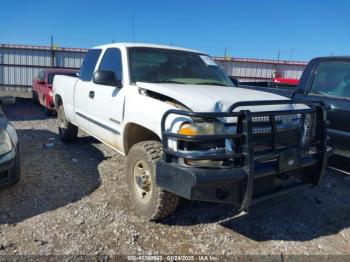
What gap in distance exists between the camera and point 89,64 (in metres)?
5.79

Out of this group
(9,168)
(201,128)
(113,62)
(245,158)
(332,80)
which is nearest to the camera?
(245,158)

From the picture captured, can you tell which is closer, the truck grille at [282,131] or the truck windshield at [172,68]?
the truck grille at [282,131]

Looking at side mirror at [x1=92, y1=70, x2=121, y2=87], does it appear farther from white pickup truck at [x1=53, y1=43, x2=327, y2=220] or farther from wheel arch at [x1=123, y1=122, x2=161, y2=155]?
wheel arch at [x1=123, y1=122, x2=161, y2=155]

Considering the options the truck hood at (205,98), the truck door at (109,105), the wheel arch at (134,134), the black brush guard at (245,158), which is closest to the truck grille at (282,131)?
the black brush guard at (245,158)

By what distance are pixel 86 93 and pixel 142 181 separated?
2.24m

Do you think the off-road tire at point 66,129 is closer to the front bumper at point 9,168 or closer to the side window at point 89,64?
the side window at point 89,64

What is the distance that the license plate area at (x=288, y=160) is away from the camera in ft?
10.6

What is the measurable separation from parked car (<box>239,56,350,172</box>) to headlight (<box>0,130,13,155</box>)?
4.16m

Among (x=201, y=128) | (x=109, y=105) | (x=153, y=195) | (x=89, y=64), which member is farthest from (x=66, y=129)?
(x=201, y=128)

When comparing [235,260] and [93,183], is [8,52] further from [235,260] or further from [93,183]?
[235,260]

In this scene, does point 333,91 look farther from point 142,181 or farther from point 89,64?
point 89,64

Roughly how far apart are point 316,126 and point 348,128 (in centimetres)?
149

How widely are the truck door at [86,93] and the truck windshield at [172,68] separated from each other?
1.04 metres

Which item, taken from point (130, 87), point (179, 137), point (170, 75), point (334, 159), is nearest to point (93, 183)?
point (130, 87)
